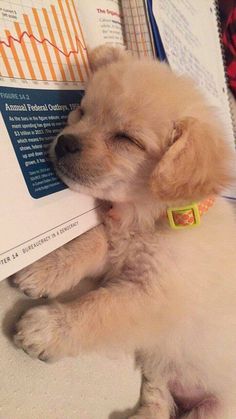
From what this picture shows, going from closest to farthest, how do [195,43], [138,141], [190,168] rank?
[190,168] → [138,141] → [195,43]

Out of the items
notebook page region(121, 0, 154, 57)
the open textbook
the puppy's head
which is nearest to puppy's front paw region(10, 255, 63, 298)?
the open textbook

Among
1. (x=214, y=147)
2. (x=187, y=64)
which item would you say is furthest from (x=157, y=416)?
(x=187, y=64)

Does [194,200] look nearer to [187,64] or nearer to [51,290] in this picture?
[51,290]

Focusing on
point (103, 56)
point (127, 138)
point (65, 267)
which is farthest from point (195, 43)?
point (65, 267)

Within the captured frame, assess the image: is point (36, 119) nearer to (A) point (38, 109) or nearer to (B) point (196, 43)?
(A) point (38, 109)

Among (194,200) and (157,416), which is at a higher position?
(194,200)
